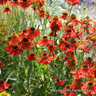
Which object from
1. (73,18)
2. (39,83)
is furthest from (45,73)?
(73,18)

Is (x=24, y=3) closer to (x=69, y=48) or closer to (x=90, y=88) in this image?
(x=69, y=48)

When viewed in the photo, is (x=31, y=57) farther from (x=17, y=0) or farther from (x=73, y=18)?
(x=17, y=0)

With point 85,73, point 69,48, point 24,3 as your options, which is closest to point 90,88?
point 85,73

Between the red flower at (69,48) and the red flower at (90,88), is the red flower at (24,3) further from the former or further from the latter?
the red flower at (90,88)

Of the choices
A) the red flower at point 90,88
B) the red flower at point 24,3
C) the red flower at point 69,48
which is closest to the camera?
the red flower at point 90,88

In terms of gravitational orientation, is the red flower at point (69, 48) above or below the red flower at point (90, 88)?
above

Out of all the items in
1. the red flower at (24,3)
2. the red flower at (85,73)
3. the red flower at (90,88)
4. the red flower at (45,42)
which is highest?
the red flower at (24,3)

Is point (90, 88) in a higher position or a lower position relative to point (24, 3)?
lower

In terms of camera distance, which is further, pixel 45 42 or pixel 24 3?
pixel 24 3

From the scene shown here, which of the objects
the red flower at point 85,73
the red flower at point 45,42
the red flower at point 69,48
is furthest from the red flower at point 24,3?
the red flower at point 85,73

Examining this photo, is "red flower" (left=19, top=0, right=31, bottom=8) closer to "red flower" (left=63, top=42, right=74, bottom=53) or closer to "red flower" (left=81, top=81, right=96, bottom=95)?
"red flower" (left=63, top=42, right=74, bottom=53)

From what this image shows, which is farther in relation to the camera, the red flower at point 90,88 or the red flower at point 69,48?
the red flower at point 69,48

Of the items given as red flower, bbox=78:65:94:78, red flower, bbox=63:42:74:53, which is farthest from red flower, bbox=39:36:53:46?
red flower, bbox=78:65:94:78

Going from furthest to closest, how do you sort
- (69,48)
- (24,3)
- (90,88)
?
(24,3)
(69,48)
(90,88)
